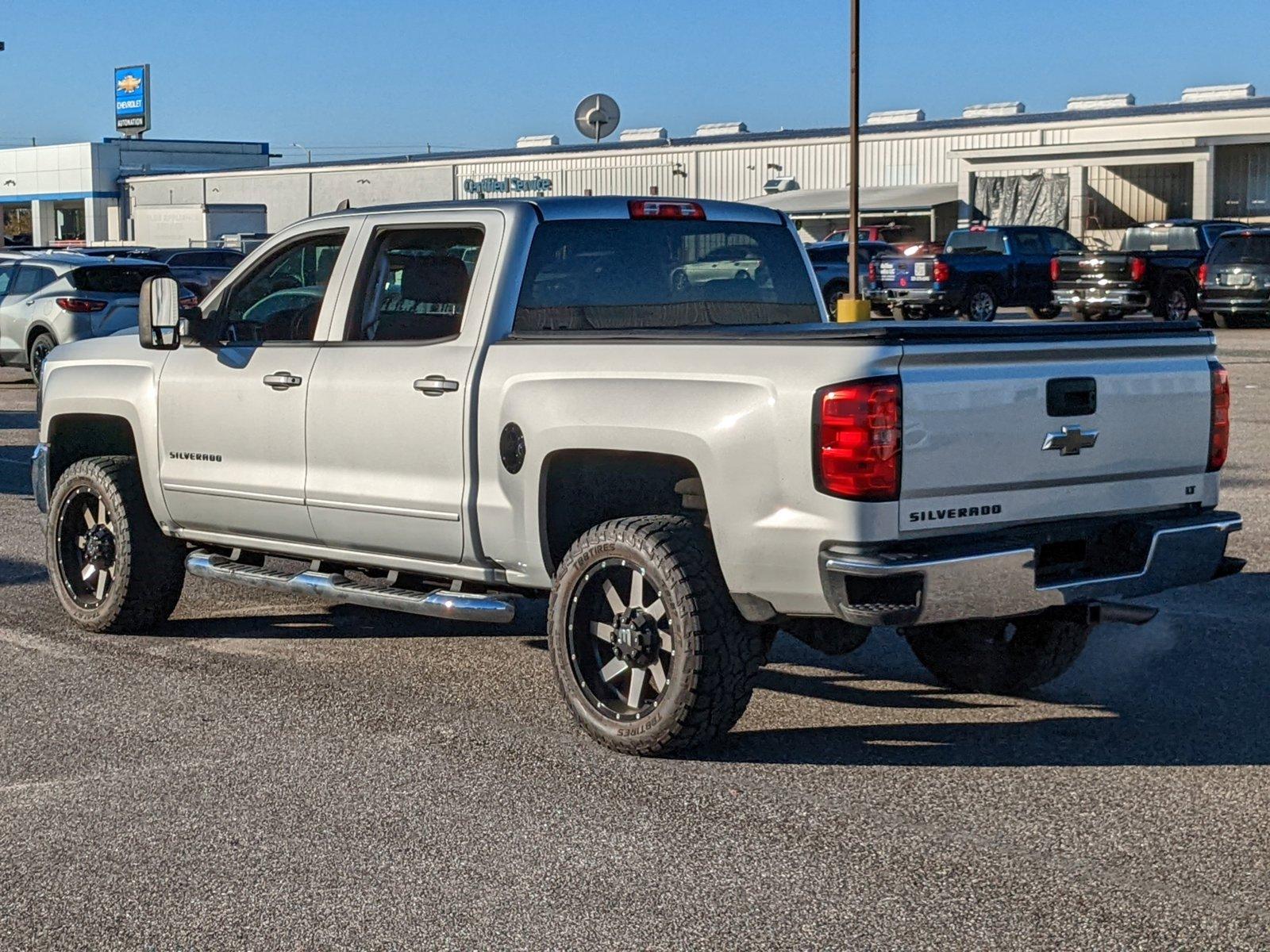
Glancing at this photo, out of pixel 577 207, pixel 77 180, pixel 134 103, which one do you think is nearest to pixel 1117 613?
pixel 577 207

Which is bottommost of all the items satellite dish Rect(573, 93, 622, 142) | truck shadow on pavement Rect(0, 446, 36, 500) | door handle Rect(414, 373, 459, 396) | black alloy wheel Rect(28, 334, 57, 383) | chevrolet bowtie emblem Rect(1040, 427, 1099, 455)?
truck shadow on pavement Rect(0, 446, 36, 500)

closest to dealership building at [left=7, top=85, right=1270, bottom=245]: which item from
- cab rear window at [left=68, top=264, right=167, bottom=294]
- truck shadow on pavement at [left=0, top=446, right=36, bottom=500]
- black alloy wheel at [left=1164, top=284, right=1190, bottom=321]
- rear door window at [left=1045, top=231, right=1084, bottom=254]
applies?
rear door window at [left=1045, top=231, right=1084, bottom=254]

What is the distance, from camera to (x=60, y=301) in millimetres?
22422

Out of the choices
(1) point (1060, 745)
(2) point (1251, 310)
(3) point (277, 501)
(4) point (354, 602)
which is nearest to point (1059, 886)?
(1) point (1060, 745)

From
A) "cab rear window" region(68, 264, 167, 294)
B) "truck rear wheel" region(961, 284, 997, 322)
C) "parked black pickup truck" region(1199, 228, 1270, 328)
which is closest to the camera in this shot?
"cab rear window" region(68, 264, 167, 294)

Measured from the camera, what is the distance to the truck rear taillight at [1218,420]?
6.34 metres

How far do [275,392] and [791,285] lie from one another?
2.18 metres

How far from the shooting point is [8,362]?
23.5m

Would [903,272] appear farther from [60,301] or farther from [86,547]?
[86,547]

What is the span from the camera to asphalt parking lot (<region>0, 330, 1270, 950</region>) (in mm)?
4559

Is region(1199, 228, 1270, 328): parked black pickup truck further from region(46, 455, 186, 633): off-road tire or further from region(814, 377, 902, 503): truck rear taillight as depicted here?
region(814, 377, 902, 503): truck rear taillight

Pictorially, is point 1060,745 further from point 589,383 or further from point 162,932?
point 162,932

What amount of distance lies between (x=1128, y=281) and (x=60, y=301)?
720 inches

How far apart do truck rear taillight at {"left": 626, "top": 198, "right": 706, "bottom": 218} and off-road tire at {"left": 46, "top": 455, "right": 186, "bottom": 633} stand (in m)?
2.61
